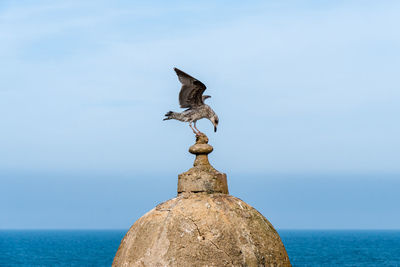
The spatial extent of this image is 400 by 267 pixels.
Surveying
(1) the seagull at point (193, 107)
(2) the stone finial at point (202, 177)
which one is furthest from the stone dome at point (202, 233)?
(1) the seagull at point (193, 107)

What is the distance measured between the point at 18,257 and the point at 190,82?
11338cm

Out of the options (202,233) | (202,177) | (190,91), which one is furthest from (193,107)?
(202,233)

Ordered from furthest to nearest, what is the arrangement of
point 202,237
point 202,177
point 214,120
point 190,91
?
point 214,120, point 190,91, point 202,177, point 202,237

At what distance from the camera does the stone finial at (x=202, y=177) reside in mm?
8570

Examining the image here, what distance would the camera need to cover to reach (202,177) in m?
8.60

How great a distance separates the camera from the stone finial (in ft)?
28.1

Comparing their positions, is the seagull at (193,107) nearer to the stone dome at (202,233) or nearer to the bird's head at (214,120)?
the bird's head at (214,120)

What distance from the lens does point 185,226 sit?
26.3 feet

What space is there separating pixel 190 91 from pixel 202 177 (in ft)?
4.12

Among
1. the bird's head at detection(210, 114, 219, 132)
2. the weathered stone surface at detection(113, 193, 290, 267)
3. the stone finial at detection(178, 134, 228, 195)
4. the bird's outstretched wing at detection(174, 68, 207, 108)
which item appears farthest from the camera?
the bird's head at detection(210, 114, 219, 132)

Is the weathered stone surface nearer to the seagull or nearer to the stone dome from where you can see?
the stone dome

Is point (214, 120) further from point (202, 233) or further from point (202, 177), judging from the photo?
point (202, 233)

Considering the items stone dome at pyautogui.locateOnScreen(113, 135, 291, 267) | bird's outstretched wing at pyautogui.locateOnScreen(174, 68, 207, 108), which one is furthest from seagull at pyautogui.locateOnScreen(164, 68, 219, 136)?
stone dome at pyautogui.locateOnScreen(113, 135, 291, 267)

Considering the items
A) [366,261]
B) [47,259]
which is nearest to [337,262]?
[366,261]
